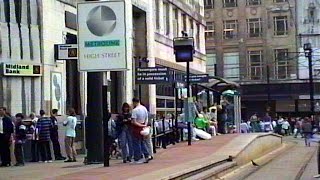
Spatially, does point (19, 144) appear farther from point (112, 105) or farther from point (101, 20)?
point (112, 105)

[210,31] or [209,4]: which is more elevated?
[209,4]

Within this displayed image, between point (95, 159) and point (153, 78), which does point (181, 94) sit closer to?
point (153, 78)

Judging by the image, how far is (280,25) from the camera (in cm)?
7025

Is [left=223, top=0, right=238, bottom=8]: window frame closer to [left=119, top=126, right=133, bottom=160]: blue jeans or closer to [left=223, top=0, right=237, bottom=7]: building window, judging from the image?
[left=223, top=0, right=237, bottom=7]: building window

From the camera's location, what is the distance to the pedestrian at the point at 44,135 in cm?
2167

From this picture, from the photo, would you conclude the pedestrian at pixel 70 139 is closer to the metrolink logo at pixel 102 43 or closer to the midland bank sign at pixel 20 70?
the midland bank sign at pixel 20 70

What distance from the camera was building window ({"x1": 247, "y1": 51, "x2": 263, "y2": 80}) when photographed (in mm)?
70312

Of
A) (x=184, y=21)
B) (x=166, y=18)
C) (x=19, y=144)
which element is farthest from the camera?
(x=184, y=21)

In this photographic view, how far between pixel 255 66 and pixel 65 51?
48119 mm

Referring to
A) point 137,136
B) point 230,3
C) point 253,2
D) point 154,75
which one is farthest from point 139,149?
point 230,3

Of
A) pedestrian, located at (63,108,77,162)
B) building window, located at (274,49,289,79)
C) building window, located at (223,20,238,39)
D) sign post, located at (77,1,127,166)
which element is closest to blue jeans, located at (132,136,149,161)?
sign post, located at (77,1,127,166)

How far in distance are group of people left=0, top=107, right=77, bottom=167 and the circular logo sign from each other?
4.76m

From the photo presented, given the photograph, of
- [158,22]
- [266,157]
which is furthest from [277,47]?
[266,157]

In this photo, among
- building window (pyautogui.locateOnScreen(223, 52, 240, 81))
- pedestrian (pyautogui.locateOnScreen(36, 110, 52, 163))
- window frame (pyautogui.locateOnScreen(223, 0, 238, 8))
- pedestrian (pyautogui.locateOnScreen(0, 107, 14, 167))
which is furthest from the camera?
window frame (pyautogui.locateOnScreen(223, 0, 238, 8))
